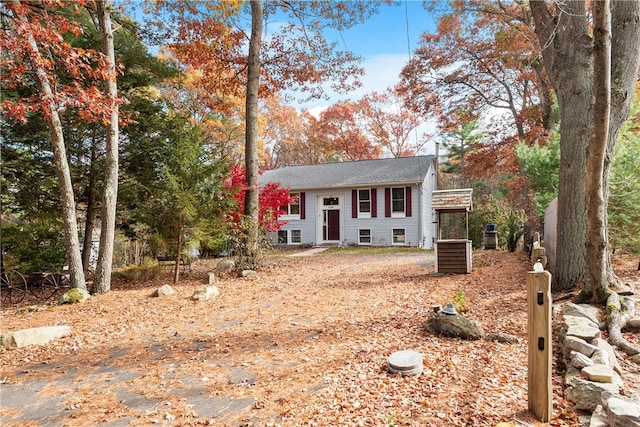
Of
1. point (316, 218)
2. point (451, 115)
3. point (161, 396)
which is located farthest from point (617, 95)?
point (316, 218)

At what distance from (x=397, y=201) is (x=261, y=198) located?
24.2ft

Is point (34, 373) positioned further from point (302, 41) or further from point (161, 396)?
point (302, 41)

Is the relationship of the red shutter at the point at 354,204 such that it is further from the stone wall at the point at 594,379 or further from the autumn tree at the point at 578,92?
the stone wall at the point at 594,379

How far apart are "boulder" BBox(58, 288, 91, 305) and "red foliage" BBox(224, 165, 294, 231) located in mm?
3526

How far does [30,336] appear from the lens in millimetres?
4438

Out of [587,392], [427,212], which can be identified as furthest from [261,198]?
[587,392]

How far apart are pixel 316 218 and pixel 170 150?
10.6m

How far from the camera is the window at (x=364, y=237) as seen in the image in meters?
17.6

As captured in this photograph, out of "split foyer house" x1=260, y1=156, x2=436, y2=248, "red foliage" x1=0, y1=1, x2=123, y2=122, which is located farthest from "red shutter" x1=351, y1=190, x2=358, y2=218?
"red foliage" x1=0, y1=1, x2=123, y2=122

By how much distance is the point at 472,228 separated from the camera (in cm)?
1511

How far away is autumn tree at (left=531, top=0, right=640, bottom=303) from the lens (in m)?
5.24

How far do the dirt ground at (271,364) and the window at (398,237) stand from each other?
33.7ft

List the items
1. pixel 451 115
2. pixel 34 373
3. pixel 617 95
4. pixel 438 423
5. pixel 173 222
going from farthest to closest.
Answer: pixel 451 115
pixel 173 222
pixel 617 95
pixel 34 373
pixel 438 423

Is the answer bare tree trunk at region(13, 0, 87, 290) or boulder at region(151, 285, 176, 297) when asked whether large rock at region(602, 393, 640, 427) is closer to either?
boulder at region(151, 285, 176, 297)
